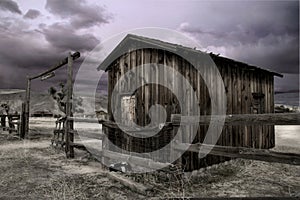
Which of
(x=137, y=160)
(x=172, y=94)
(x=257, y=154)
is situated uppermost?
(x=172, y=94)

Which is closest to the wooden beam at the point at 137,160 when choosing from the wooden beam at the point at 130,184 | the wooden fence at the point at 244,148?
the wooden fence at the point at 244,148

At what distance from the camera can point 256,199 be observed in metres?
3.77

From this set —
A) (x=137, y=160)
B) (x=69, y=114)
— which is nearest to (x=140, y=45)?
(x=69, y=114)

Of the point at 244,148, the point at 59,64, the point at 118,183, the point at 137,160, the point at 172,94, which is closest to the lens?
the point at 244,148

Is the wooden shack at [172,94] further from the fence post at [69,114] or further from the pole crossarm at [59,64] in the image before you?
the fence post at [69,114]

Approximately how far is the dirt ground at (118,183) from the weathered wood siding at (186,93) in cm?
97

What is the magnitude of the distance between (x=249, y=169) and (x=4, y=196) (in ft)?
24.5

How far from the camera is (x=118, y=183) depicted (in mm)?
6367

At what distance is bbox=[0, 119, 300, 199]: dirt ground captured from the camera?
557cm

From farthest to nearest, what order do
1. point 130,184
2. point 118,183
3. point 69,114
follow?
point 69,114 < point 118,183 < point 130,184

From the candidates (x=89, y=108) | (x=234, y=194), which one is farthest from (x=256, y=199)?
(x=89, y=108)

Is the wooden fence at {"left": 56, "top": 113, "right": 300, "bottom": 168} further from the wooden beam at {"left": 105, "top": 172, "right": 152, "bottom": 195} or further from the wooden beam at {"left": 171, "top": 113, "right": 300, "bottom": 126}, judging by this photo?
the wooden beam at {"left": 105, "top": 172, "right": 152, "bottom": 195}

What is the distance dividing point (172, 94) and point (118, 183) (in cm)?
334

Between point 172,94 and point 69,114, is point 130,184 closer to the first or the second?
point 172,94
